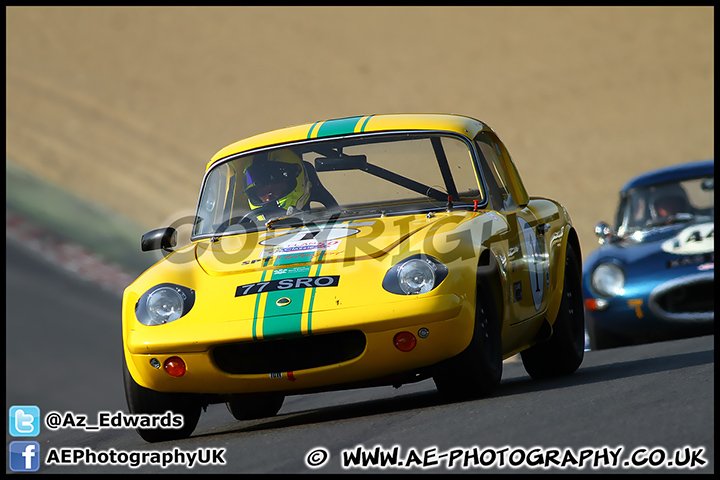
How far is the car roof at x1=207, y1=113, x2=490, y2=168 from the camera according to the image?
6.34 meters

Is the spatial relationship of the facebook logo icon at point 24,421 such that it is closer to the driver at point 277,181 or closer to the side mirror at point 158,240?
the side mirror at point 158,240

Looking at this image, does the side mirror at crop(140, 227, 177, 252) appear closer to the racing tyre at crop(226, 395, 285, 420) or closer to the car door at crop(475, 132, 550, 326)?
the racing tyre at crop(226, 395, 285, 420)

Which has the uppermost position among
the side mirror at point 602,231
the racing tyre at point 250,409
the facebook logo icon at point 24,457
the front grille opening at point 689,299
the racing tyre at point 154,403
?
the side mirror at point 602,231

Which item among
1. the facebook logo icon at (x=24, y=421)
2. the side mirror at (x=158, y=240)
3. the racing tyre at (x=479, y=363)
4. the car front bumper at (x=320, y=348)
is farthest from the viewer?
the side mirror at (x=158, y=240)

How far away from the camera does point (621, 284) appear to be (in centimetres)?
936

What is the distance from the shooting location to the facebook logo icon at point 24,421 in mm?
5629

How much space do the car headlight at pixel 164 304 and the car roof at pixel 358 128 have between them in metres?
1.40

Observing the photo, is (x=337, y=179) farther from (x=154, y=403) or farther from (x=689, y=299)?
(x=689, y=299)

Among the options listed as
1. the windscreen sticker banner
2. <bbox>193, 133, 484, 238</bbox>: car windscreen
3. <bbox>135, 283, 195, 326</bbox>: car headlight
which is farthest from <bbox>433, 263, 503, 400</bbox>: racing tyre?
<bbox>135, 283, 195, 326</bbox>: car headlight

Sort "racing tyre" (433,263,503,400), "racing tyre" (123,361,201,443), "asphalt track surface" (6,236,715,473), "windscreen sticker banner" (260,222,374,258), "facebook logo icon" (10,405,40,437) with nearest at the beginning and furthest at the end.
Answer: "asphalt track surface" (6,236,715,473) → "racing tyre" (433,263,503,400) → "racing tyre" (123,361,201,443) → "windscreen sticker banner" (260,222,374,258) → "facebook logo icon" (10,405,40,437)

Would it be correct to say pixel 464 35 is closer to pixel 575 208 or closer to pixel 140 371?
pixel 575 208

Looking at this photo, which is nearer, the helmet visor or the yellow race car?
the yellow race car

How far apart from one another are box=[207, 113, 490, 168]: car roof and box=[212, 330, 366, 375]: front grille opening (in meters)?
1.59

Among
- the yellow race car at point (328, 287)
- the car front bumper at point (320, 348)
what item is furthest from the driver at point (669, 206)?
the car front bumper at point (320, 348)
